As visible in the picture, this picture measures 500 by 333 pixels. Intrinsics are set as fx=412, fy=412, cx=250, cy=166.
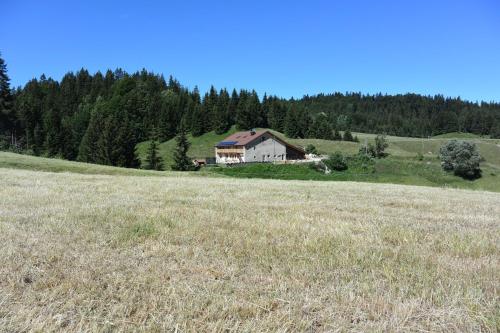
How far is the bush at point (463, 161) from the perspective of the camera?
74.2 metres

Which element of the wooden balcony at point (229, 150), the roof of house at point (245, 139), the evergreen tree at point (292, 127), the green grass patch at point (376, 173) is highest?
the evergreen tree at point (292, 127)

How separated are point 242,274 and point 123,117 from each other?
137848 millimetres

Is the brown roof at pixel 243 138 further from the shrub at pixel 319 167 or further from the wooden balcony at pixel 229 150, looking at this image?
the shrub at pixel 319 167

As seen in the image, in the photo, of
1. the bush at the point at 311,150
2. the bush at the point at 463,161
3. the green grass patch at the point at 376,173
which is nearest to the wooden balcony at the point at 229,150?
the bush at the point at 311,150

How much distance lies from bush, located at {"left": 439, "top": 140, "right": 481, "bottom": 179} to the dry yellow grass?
73.5m

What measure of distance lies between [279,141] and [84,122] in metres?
75.7

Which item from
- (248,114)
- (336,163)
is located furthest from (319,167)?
(248,114)

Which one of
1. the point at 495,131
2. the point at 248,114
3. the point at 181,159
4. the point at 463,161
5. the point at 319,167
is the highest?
the point at 248,114

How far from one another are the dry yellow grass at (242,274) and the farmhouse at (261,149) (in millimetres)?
93413

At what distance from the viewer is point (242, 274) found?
5078 mm

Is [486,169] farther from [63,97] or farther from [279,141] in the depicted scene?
[63,97]

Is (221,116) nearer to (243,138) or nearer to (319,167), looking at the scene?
(243,138)

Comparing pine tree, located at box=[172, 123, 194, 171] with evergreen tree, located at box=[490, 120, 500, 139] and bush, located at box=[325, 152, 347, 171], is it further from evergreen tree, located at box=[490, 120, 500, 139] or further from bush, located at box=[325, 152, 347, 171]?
evergreen tree, located at box=[490, 120, 500, 139]

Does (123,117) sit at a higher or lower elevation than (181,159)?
higher
